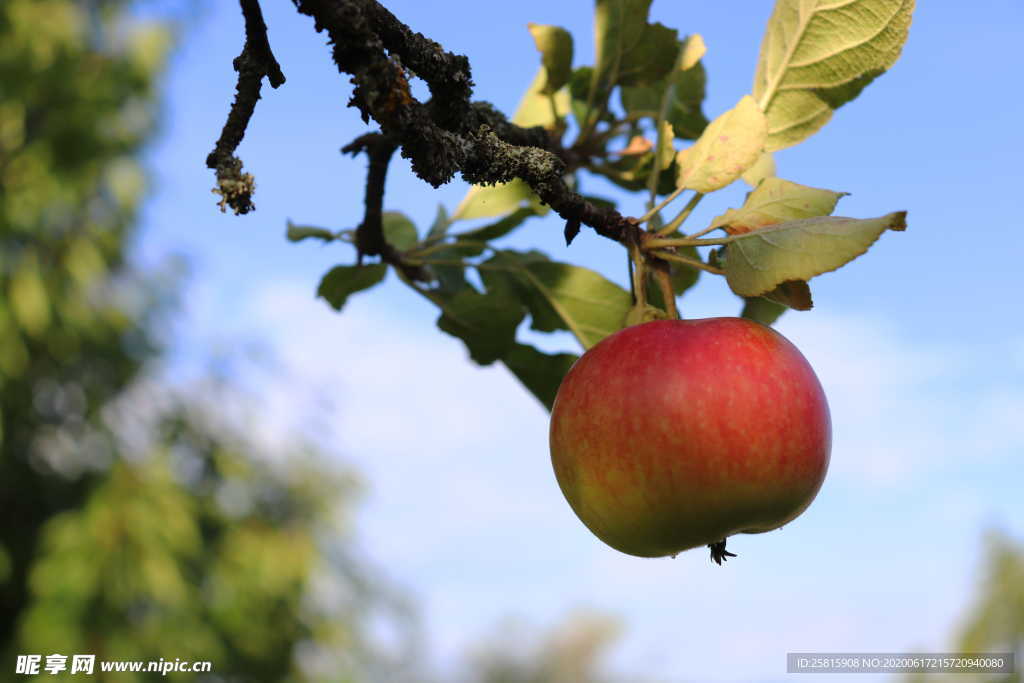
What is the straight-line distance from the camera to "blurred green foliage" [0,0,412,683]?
4.31 metres

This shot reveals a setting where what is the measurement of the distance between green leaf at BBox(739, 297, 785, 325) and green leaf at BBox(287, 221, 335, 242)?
413mm

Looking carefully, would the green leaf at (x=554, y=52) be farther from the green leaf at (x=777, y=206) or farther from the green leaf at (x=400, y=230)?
the green leaf at (x=777, y=206)

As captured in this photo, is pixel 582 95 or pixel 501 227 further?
pixel 582 95

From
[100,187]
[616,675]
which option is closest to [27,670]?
[100,187]

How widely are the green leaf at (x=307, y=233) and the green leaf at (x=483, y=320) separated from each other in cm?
15

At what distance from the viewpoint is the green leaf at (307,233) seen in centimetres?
89

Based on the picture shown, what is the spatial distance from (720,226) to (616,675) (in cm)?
1323

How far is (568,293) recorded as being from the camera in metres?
0.80

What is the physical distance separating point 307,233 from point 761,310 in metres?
0.45

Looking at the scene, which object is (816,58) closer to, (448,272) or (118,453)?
(448,272)

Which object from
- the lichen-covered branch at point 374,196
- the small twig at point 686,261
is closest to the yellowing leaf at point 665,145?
the small twig at point 686,261

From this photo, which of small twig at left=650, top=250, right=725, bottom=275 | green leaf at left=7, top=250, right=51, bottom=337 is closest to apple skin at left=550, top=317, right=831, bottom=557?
small twig at left=650, top=250, right=725, bottom=275

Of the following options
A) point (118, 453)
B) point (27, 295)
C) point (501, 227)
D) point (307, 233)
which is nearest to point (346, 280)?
point (307, 233)

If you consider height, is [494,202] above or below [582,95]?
below
